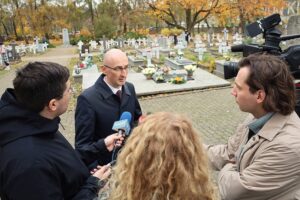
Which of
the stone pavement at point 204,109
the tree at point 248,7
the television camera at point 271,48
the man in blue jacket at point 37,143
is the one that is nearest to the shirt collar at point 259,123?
the television camera at point 271,48

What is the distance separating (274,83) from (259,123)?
10.9 inches

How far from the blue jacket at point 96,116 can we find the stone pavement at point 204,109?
3.13 meters

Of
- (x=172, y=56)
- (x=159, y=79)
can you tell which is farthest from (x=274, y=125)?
(x=172, y=56)

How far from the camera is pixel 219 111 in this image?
25.8 ft

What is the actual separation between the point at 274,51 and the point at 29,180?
182cm

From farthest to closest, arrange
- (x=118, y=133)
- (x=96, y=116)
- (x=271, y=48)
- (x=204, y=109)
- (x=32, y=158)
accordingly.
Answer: (x=204, y=109)
(x=96, y=116)
(x=118, y=133)
(x=271, y=48)
(x=32, y=158)

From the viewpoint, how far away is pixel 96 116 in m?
2.96

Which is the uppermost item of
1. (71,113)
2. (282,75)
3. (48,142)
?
(282,75)

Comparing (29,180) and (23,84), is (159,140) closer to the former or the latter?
(29,180)

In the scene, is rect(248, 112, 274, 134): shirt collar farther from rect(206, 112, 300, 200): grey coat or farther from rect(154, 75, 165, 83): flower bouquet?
rect(154, 75, 165, 83): flower bouquet

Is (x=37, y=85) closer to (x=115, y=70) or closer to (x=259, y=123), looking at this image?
(x=259, y=123)

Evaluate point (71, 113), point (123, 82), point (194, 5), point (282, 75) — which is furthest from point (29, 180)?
point (194, 5)

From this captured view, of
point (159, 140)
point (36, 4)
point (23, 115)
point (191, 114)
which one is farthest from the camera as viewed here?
point (36, 4)

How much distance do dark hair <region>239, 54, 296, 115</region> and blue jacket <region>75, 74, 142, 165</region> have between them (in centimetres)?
141
